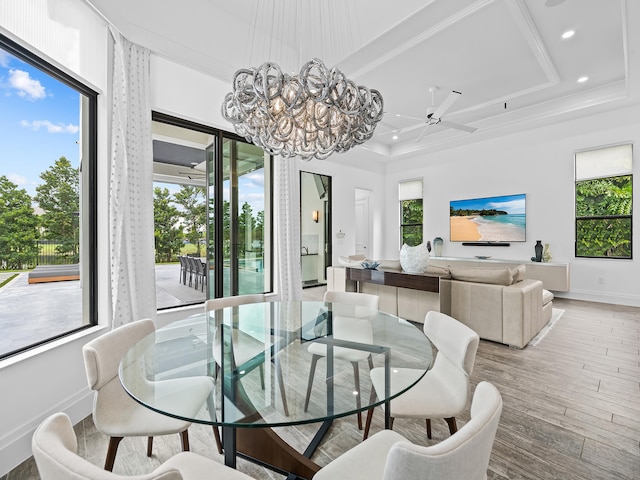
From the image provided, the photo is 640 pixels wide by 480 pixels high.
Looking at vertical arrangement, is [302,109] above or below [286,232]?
above

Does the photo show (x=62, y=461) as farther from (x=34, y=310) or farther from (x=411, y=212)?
(x=411, y=212)

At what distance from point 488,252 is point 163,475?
7.08 metres

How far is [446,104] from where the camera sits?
3.88m

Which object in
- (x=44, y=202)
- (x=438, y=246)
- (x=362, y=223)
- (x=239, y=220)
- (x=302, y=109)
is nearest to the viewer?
(x=302, y=109)

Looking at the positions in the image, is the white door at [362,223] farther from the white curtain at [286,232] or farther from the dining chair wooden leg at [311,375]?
the dining chair wooden leg at [311,375]

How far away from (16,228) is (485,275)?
4.15 m

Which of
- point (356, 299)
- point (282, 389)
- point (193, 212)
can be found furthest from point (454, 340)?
point (193, 212)

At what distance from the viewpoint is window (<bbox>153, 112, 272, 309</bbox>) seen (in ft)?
10.9

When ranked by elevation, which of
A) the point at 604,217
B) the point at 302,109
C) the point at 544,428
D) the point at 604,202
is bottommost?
the point at 544,428

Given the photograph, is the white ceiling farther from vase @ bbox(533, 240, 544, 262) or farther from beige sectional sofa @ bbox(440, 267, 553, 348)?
beige sectional sofa @ bbox(440, 267, 553, 348)

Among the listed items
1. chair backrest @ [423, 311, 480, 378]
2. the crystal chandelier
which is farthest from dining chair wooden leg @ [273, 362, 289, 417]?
the crystal chandelier

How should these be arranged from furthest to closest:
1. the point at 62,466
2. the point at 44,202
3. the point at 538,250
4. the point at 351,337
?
the point at 538,250
the point at 44,202
the point at 351,337
the point at 62,466

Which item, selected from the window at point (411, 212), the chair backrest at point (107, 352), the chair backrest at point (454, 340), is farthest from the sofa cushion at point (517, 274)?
the window at point (411, 212)

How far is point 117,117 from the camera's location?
2453 millimetres
